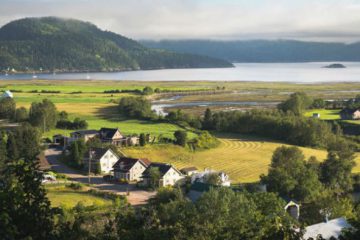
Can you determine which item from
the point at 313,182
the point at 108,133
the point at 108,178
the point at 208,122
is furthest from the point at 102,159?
the point at 208,122

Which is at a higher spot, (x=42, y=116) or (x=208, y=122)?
(x=42, y=116)

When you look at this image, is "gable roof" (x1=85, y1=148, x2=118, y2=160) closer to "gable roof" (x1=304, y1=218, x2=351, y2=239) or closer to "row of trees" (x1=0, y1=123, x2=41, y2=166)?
"row of trees" (x1=0, y1=123, x2=41, y2=166)

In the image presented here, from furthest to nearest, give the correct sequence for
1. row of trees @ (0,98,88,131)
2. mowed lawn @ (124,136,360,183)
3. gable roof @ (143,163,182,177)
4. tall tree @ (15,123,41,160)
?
row of trees @ (0,98,88,131) → mowed lawn @ (124,136,360,183) → tall tree @ (15,123,41,160) → gable roof @ (143,163,182,177)

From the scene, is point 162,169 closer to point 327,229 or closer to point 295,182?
point 295,182

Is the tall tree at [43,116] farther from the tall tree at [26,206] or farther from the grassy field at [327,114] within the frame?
the tall tree at [26,206]

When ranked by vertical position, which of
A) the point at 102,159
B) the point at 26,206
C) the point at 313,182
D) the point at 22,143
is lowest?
the point at 102,159

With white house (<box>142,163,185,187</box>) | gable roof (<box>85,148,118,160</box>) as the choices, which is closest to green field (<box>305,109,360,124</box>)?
white house (<box>142,163,185,187</box>)

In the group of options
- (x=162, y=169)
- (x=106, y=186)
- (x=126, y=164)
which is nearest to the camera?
(x=106, y=186)
